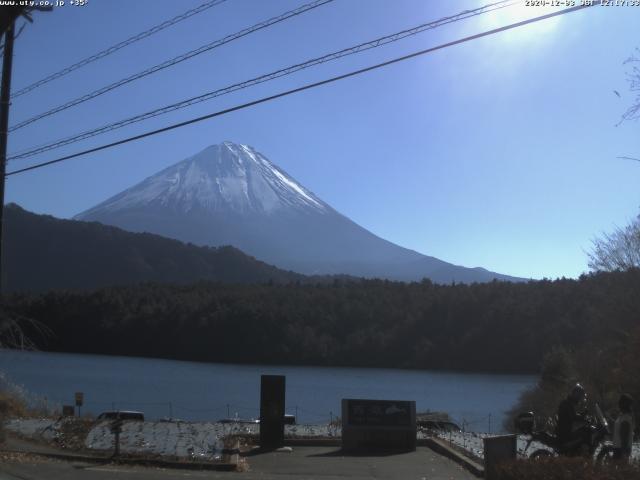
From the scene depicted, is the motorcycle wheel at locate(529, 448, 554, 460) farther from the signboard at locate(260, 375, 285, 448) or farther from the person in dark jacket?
the signboard at locate(260, 375, 285, 448)

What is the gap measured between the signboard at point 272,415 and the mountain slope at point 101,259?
113 meters

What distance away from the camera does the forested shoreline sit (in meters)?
77.2

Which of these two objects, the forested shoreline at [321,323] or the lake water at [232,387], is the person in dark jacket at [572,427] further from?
the forested shoreline at [321,323]

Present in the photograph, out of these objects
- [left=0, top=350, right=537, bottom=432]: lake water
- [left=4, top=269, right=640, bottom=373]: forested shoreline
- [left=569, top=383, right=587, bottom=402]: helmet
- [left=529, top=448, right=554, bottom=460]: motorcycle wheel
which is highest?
[left=4, top=269, right=640, bottom=373]: forested shoreline

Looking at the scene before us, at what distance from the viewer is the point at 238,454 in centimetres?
1628

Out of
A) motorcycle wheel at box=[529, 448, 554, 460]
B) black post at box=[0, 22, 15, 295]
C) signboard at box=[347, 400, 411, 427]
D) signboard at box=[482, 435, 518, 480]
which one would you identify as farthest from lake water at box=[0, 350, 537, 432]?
motorcycle wheel at box=[529, 448, 554, 460]

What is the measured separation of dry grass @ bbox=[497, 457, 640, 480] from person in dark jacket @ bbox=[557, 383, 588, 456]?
8.13 ft

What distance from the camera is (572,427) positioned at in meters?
11.2

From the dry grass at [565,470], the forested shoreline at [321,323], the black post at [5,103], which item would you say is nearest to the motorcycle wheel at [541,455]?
the dry grass at [565,470]

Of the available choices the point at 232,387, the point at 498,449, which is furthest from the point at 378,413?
the point at 232,387

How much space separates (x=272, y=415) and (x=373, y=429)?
226 cm

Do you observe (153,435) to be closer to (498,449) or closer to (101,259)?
(498,449)

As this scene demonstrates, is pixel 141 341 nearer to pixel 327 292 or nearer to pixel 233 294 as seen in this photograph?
pixel 233 294

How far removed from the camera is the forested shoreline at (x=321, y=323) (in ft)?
253
